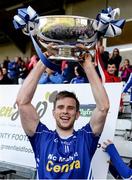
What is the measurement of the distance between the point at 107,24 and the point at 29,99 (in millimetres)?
676

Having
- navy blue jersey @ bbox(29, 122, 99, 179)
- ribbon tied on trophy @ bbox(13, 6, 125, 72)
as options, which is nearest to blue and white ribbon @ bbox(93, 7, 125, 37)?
ribbon tied on trophy @ bbox(13, 6, 125, 72)

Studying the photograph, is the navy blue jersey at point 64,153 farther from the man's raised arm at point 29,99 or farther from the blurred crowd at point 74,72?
the blurred crowd at point 74,72

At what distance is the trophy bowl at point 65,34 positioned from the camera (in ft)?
7.98

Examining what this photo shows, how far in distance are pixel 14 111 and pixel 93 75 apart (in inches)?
58.1

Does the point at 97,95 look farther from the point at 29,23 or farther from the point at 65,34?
the point at 29,23

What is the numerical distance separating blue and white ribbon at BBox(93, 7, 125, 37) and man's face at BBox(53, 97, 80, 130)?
0.48m

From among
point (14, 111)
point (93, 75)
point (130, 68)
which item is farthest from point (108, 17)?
point (130, 68)

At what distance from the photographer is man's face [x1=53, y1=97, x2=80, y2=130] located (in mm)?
2504

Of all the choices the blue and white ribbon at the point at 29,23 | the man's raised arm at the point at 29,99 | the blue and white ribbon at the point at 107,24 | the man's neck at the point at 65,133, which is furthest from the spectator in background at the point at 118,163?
the blue and white ribbon at the point at 107,24

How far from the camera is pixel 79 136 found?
2.52 metres

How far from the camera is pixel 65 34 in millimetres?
2430

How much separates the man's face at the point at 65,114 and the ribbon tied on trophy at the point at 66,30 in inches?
9.4

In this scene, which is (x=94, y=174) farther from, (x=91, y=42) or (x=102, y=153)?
(x=91, y=42)

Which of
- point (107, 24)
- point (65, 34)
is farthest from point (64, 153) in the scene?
point (107, 24)
